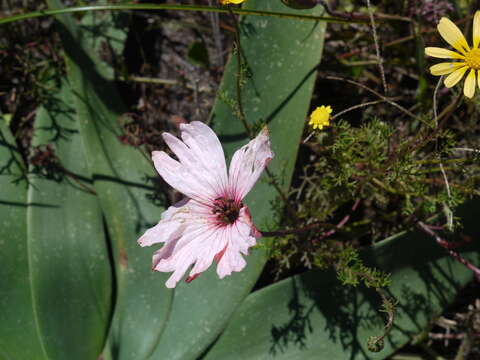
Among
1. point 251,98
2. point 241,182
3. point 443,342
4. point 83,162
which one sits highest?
point 251,98

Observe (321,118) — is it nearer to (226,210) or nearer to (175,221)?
(226,210)

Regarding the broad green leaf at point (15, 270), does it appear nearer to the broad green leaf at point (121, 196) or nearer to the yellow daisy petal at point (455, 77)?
the broad green leaf at point (121, 196)

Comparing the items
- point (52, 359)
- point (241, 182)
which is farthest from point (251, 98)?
point (52, 359)

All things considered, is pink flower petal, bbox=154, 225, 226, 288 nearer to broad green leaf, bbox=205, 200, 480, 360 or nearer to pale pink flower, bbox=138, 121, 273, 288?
pale pink flower, bbox=138, 121, 273, 288

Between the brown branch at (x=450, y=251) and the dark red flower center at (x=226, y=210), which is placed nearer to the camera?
the dark red flower center at (x=226, y=210)

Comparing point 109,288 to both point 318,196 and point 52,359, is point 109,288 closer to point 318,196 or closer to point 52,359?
point 52,359

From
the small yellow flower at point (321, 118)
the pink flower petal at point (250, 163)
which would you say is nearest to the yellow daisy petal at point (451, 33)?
the small yellow flower at point (321, 118)

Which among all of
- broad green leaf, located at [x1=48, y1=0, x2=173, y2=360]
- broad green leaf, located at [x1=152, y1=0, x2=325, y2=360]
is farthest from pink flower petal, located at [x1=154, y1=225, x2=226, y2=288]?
broad green leaf, located at [x1=48, y1=0, x2=173, y2=360]
